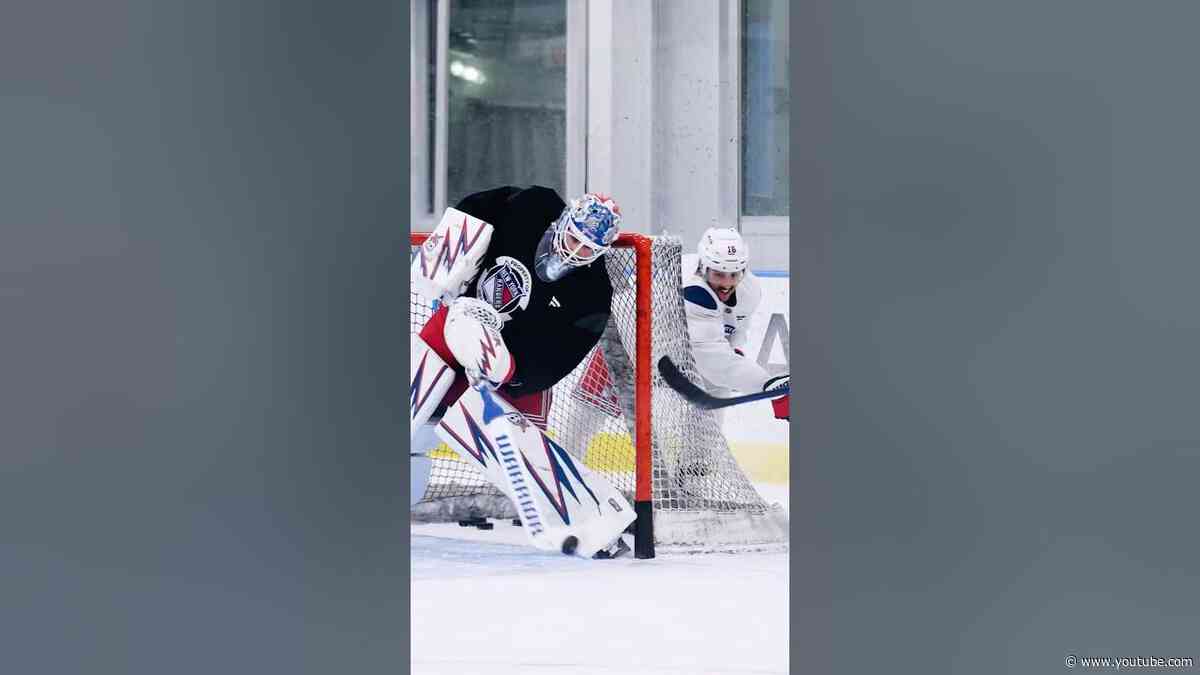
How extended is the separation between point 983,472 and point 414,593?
94.6 inches

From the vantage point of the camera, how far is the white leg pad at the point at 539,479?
3.48m

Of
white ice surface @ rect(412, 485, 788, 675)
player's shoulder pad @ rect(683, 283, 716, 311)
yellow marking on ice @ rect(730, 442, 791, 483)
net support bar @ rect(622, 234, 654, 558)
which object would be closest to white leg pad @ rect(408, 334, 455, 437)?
white ice surface @ rect(412, 485, 788, 675)

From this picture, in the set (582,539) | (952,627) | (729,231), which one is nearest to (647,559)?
(582,539)

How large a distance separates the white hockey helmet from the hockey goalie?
14.3 inches

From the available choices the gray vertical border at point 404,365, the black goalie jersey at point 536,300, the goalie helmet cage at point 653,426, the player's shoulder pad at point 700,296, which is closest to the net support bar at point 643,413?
the goalie helmet cage at point 653,426

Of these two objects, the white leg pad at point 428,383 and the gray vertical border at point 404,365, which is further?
the white leg pad at point 428,383

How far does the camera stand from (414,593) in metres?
3.06

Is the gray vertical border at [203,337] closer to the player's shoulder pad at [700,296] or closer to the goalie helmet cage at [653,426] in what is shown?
the goalie helmet cage at [653,426]

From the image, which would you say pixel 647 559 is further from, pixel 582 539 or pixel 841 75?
pixel 841 75

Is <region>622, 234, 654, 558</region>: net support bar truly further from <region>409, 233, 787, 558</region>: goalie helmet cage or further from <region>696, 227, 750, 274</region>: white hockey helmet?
<region>696, 227, 750, 274</region>: white hockey helmet

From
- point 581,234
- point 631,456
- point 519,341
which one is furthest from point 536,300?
point 631,456

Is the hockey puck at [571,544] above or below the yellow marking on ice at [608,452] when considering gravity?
below

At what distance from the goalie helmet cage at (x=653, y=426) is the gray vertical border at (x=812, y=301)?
8.81ft

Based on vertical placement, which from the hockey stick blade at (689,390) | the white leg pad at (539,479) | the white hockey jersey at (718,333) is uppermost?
the white hockey jersey at (718,333)
